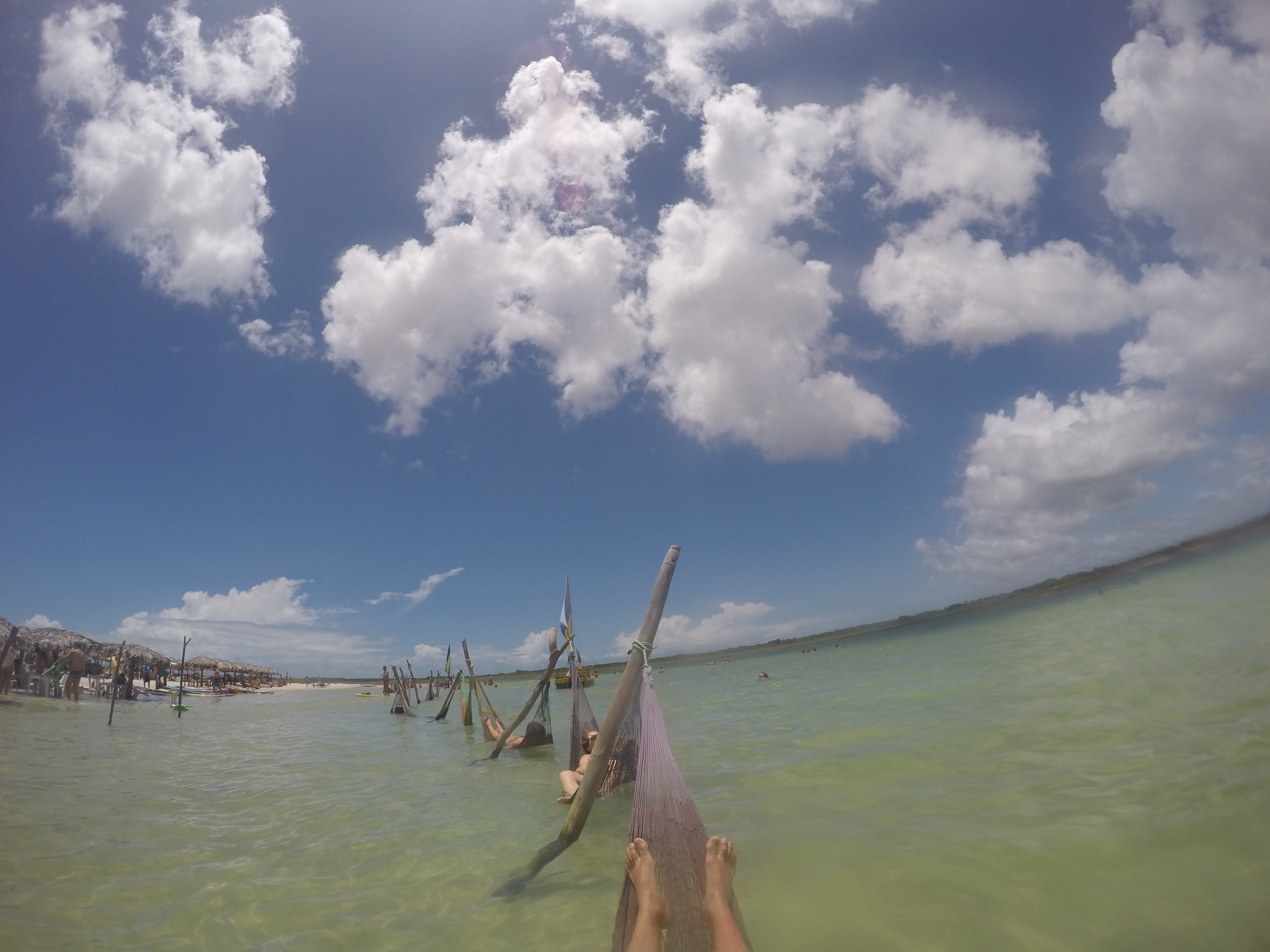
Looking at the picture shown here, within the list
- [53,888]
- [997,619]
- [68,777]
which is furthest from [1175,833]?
[997,619]

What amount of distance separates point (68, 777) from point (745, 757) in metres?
10.8

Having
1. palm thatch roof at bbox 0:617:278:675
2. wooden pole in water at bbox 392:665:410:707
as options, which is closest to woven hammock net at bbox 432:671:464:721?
wooden pole in water at bbox 392:665:410:707

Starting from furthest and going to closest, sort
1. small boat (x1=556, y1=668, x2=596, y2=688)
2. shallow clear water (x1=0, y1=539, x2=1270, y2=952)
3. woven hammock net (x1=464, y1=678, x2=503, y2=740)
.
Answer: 1. small boat (x1=556, y1=668, x2=596, y2=688)
2. woven hammock net (x1=464, y1=678, x2=503, y2=740)
3. shallow clear water (x1=0, y1=539, x2=1270, y2=952)

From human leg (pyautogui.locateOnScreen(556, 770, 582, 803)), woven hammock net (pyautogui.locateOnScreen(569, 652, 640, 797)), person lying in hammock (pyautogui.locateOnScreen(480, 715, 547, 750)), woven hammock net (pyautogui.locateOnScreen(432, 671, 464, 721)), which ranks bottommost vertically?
woven hammock net (pyautogui.locateOnScreen(432, 671, 464, 721))

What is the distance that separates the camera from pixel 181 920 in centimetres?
438

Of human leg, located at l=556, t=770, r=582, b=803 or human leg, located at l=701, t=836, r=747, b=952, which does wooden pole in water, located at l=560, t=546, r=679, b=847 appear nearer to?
human leg, located at l=701, t=836, r=747, b=952

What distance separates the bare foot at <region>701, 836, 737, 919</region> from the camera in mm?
3350

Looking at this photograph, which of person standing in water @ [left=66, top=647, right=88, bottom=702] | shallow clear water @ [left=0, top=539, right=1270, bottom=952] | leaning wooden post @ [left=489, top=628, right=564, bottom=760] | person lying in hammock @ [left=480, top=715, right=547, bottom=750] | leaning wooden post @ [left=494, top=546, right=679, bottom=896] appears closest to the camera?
shallow clear water @ [left=0, top=539, right=1270, bottom=952]

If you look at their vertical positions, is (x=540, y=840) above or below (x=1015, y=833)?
below

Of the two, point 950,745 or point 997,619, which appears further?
point 997,619

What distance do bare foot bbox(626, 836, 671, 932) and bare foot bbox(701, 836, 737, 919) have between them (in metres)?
0.25

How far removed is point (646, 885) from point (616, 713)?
1.44 metres

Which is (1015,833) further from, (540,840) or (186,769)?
(186,769)

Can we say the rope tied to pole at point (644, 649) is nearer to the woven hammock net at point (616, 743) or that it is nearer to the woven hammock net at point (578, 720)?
the woven hammock net at point (616, 743)
